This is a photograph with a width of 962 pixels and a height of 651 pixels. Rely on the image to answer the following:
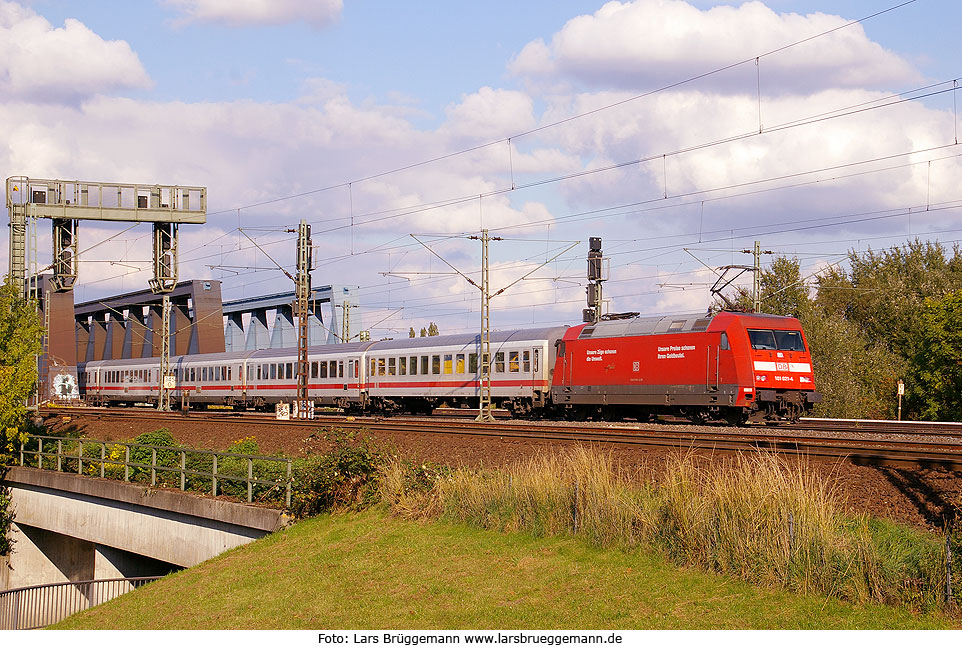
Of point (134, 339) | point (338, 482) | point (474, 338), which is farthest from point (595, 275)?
point (134, 339)

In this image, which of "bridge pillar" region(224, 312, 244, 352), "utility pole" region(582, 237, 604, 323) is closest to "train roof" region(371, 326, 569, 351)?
"utility pole" region(582, 237, 604, 323)

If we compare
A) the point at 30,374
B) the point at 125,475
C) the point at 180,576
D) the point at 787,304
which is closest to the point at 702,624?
the point at 180,576

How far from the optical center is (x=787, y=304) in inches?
2530

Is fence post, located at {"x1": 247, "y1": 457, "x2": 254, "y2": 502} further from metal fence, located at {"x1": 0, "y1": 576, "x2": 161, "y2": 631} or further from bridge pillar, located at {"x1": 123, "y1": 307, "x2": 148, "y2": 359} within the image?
bridge pillar, located at {"x1": 123, "y1": 307, "x2": 148, "y2": 359}

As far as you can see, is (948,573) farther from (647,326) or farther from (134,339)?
(134,339)

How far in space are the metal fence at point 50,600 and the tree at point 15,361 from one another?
7.91m

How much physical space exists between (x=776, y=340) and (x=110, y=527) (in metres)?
20.0

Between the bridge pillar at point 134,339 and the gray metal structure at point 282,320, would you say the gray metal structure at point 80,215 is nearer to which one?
the gray metal structure at point 282,320

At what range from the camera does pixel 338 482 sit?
16.2m

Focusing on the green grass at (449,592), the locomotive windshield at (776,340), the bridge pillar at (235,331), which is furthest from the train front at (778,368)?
the bridge pillar at (235,331)

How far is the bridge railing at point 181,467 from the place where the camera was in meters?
18.0

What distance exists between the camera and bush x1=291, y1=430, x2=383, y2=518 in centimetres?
1612

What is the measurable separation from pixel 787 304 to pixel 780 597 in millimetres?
57812

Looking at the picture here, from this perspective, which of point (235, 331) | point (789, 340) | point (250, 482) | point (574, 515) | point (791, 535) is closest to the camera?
point (791, 535)
